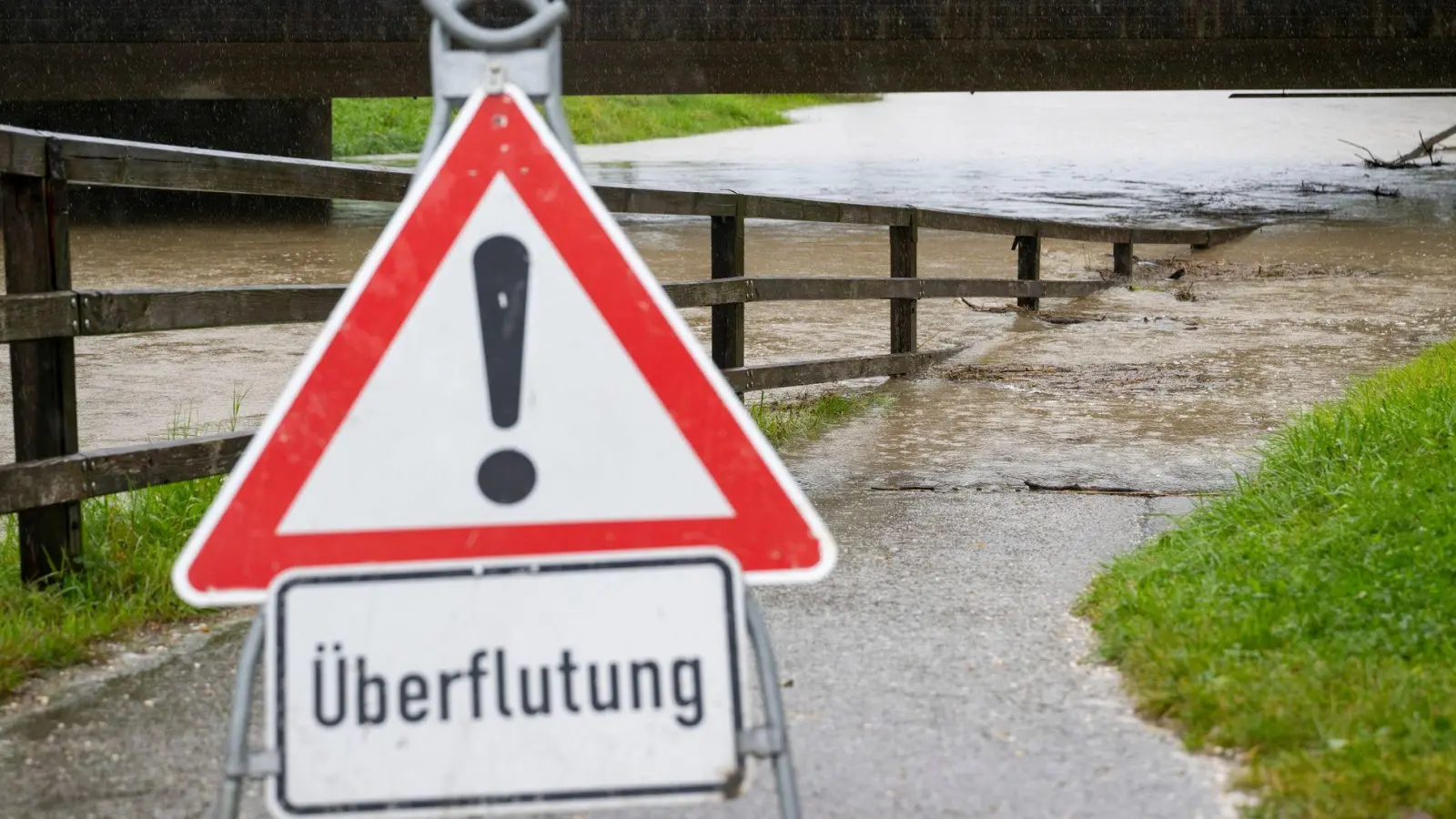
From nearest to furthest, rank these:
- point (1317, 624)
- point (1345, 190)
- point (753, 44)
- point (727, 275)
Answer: point (1317, 624) → point (727, 275) → point (753, 44) → point (1345, 190)

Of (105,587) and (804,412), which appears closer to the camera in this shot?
(105,587)

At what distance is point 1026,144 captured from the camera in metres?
44.6

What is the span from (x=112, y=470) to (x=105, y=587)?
33cm

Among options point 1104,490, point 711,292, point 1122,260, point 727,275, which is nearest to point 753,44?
point 1122,260

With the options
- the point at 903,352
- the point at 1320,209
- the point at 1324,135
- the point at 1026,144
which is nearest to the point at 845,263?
the point at 903,352

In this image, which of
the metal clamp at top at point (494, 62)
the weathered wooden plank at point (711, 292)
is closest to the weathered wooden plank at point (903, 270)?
the weathered wooden plank at point (711, 292)

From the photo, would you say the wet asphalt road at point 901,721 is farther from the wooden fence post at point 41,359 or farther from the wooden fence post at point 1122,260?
the wooden fence post at point 1122,260

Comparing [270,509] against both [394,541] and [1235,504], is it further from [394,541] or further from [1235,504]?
[1235,504]

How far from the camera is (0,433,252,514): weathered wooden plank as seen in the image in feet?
13.0

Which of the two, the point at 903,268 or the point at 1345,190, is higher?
the point at 903,268

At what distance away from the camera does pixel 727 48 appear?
23609mm

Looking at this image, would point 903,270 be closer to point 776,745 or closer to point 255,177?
point 255,177

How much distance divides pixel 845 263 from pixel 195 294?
12513 mm

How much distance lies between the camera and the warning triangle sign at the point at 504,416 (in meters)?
A: 2.30
